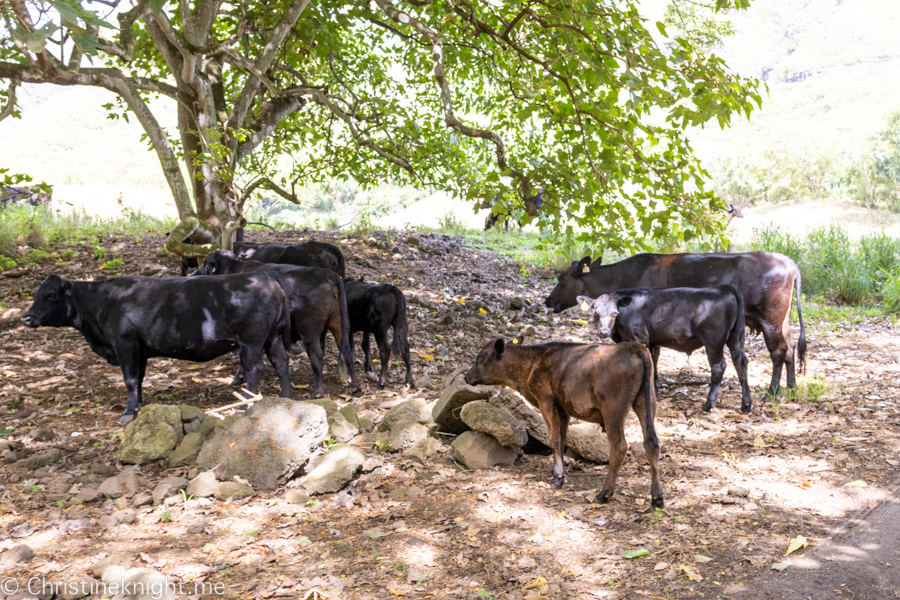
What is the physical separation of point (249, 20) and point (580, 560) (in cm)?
922

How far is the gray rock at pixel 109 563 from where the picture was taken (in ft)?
12.4

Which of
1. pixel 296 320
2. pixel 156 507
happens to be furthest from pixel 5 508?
pixel 296 320

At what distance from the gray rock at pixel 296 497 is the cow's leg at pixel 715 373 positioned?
4.28 meters

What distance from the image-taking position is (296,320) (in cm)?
766

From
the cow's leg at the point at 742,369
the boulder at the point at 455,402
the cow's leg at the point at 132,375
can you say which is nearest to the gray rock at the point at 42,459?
the cow's leg at the point at 132,375

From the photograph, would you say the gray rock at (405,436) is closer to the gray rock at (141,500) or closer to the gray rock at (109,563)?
the gray rock at (141,500)

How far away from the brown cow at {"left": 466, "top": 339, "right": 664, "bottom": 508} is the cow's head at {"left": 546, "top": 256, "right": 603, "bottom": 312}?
4.38 metres

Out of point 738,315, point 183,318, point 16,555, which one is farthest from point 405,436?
point 738,315

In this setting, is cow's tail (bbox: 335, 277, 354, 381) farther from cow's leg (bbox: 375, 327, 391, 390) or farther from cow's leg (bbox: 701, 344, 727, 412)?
cow's leg (bbox: 701, 344, 727, 412)

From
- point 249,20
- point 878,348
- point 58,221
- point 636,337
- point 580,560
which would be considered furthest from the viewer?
point 58,221

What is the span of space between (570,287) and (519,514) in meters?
5.80

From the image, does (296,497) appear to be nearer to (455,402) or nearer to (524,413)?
(455,402)

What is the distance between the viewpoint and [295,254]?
10.2 meters

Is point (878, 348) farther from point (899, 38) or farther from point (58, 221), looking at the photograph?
point (899, 38)
